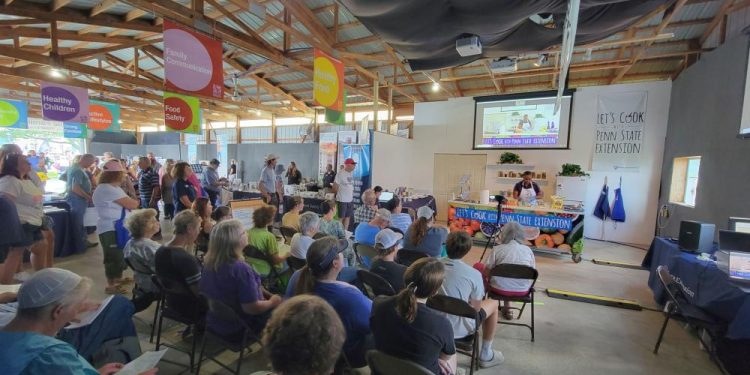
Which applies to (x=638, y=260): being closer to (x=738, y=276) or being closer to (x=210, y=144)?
(x=738, y=276)

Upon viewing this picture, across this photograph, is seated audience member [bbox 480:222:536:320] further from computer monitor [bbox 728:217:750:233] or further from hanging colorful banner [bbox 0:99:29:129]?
hanging colorful banner [bbox 0:99:29:129]

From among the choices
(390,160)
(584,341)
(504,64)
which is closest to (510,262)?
(584,341)

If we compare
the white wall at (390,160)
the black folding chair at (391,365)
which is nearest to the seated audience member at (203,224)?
the black folding chair at (391,365)

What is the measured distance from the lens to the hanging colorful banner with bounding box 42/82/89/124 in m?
6.52

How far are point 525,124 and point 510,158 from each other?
0.88m

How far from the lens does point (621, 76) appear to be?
7652mm

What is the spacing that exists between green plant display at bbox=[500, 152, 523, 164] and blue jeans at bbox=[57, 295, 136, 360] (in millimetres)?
7744

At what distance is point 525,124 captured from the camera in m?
7.64

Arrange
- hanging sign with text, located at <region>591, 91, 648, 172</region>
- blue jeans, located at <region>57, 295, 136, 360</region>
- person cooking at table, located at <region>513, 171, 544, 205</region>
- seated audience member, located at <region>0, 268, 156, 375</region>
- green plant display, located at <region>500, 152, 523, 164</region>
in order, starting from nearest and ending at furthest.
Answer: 1. seated audience member, located at <region>0, 268, 156, 375</region>
2. blue jeans, located at <region>57, 295, 136, 360</region>
3. person cooking at table, located at <region>513, 171, 544, 205</region>
4. hanging sign with text, located at <region>591, 91, 648, 172</region>
5. green plant display, located at <region>500, 152, 523, 164</region>

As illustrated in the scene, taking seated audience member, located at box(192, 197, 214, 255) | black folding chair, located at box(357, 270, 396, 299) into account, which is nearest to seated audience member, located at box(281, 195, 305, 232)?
seated audience member, located at box(192, 197, 214, 255)

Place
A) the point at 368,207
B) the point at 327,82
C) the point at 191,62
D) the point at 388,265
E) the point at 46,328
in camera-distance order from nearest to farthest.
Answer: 1. the point at 46,328
2. the point at 388,265
3. the point at 191,62
4. the point at 368,207
5. the point at 327,82

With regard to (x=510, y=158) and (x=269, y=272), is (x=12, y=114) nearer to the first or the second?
(x=269, y=272)

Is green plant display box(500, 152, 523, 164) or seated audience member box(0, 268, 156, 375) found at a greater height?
green plant display box(500, 152, 523, 164)

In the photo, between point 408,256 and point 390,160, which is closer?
point 408,256
